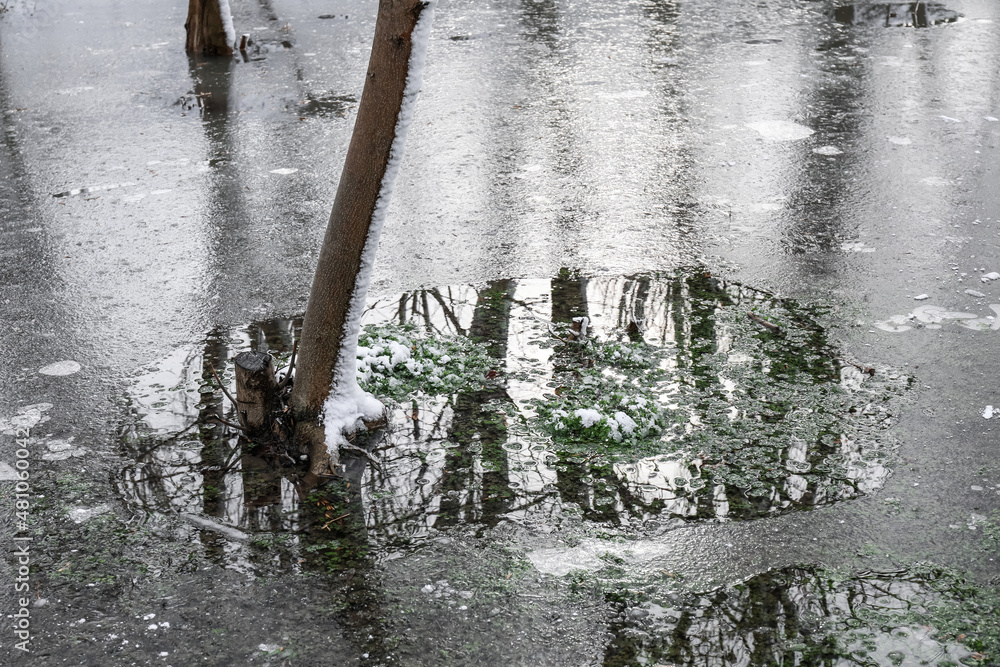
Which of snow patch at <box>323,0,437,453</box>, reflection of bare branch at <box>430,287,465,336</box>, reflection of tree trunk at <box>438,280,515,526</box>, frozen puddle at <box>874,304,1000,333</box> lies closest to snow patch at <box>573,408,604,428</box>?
reflection of tree trunk at <box>438,280,515,526</box>

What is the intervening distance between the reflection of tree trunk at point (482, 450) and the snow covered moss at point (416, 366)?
13 centimetres

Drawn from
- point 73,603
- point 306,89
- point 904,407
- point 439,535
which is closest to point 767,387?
point 904,407

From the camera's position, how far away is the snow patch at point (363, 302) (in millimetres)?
4094

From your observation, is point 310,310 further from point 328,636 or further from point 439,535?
point 328,636

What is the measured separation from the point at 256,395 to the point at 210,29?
27.1 ft

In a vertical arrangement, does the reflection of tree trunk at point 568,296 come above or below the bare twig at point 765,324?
above

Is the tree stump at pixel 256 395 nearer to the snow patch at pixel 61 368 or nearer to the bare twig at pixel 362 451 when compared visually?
the bare twig at pixel 362 451

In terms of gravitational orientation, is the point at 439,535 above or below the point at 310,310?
below

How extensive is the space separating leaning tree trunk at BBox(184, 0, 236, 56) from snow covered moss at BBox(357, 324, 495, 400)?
742cm

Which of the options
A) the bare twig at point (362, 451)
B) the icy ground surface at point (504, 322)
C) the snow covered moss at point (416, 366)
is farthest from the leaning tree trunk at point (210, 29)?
the bare twig at point (362, 451)

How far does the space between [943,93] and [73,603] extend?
31.0ft

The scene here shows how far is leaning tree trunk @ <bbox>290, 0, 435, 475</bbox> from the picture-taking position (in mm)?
4078

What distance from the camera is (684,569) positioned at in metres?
3.89

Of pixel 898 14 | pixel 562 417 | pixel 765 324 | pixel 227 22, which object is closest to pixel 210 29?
pixel 227 22
